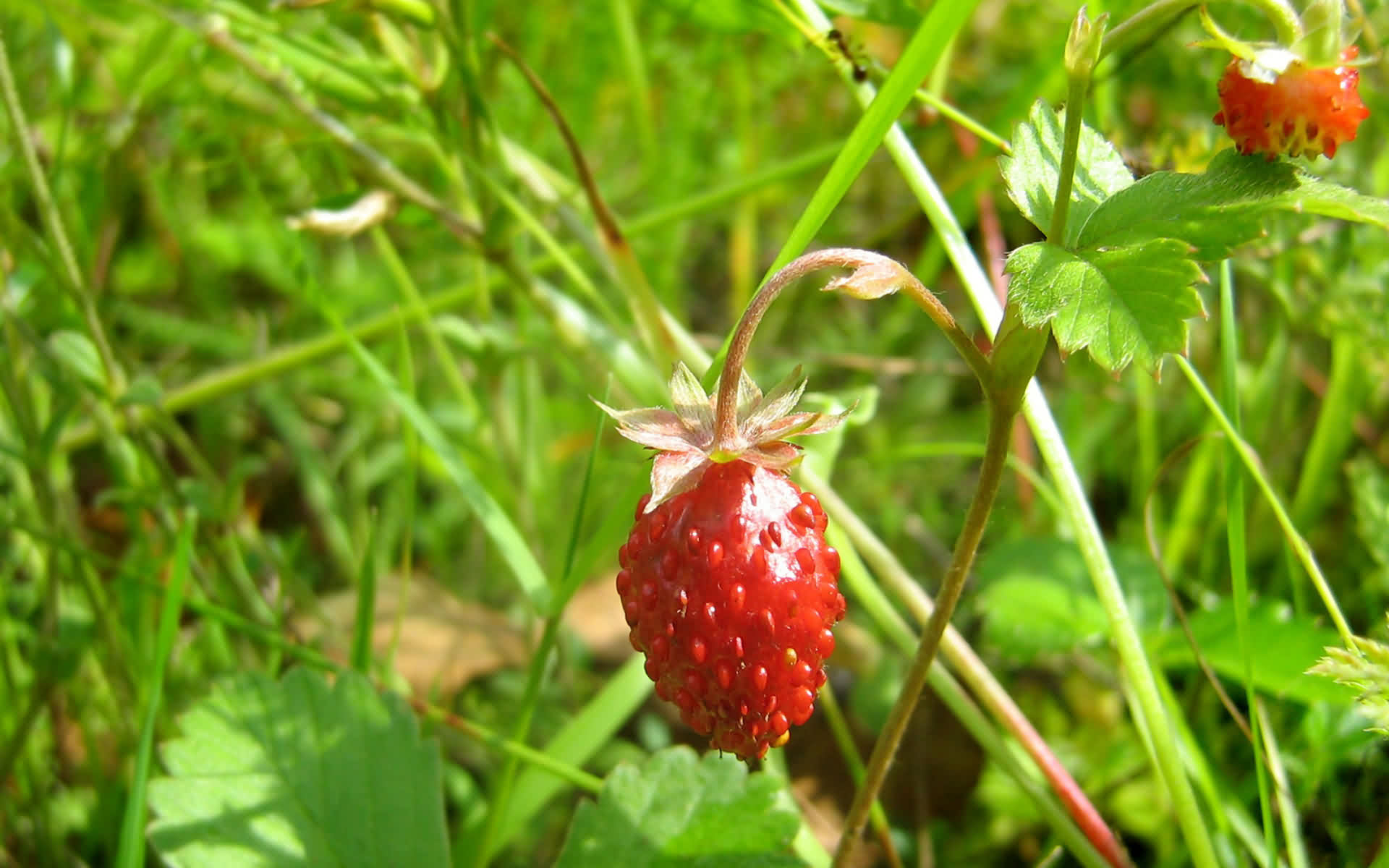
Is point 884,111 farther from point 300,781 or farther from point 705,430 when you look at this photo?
point 300,781

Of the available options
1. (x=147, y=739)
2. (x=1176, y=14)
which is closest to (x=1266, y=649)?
(x=1176, y=14)

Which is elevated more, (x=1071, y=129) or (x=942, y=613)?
(x=1071, y=129)

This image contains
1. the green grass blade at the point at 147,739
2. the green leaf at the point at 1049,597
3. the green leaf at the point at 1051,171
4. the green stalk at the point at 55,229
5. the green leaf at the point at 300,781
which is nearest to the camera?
the green leaf at the point at 1051,171

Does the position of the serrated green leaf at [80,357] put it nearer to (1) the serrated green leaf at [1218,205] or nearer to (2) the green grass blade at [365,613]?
(2) the green grass blade at [365,613]

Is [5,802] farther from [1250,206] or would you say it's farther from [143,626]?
[1250,206]

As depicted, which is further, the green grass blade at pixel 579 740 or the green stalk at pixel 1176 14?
the green grass blade at pixel 579 740

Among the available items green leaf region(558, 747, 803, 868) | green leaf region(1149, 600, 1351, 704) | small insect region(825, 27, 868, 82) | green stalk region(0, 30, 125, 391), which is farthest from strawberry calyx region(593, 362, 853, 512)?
green stalk region(0, 30, 125, 391)

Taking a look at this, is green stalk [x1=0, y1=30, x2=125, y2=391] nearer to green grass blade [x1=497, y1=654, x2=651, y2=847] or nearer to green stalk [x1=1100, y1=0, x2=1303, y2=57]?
green grass blade [x1=497, y1=654, x2=651, y2=847]

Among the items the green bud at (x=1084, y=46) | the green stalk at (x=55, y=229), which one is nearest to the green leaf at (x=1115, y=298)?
the green bud at (x=1084, y=46)
